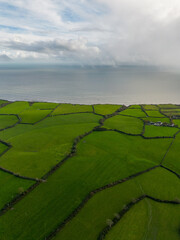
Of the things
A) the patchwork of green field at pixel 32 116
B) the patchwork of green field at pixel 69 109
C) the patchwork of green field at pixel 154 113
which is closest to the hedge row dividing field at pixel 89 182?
the patchwork of green field at pixel 32 116

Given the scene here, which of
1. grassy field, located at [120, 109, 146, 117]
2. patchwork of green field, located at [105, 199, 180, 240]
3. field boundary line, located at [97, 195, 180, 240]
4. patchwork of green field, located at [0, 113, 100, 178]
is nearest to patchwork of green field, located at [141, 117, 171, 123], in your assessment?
grassy field, located at [120, 109, 146, 117]

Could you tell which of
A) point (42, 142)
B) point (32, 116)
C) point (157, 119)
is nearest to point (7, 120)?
point (32, 116)

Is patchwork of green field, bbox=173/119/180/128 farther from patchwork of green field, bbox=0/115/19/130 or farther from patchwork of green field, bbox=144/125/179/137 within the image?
patchwork of green field, bbox=0/115/19/130

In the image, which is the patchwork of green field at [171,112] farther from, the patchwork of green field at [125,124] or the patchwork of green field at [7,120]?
the patchwork of green field at [7,120]

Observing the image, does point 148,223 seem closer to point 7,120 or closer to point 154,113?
point 154,113

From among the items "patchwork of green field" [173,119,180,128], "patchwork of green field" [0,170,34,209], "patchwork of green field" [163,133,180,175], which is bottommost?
"patchwork of green field" [0,170,34,209]

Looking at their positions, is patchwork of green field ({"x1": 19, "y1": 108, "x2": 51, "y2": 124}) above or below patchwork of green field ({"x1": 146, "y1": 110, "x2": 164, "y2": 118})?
below
